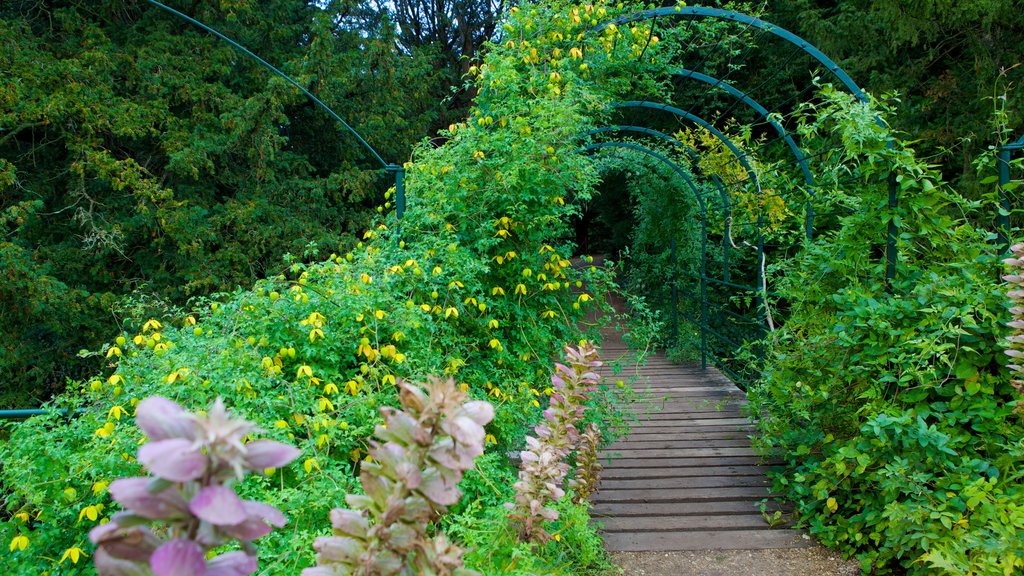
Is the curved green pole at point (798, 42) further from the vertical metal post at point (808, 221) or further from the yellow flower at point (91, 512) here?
the yellow flower at point (91, 512)

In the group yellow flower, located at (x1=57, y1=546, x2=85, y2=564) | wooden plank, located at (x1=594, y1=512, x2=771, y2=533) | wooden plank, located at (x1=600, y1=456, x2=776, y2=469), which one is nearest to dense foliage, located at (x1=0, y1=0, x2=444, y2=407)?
wooden plank, located at (x1=600, y1=456, x2=776, y2=469)

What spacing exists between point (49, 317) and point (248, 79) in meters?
5.06

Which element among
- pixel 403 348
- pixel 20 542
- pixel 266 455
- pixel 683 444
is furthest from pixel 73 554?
pixel 683 444

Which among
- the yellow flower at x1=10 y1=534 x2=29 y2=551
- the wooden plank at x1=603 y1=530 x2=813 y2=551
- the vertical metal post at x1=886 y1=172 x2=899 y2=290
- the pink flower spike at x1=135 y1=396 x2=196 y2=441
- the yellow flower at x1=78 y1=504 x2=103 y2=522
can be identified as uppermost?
the vertical metal post at x1=886 y1=172 x2=899 y2=290

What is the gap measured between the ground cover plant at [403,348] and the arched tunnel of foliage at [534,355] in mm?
13

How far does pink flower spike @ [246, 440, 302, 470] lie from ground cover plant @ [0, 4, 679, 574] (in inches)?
9.7

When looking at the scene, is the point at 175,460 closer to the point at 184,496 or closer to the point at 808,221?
the point at 184,496

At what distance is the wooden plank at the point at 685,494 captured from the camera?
12.2 ft

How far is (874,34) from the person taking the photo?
8391mm

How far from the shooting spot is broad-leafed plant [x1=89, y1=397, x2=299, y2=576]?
58 cm

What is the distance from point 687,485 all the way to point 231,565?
11.9 feet

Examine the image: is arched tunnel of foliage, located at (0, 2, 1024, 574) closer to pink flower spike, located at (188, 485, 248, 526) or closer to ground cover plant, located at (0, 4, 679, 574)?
ground cover plant, located at (0, 4, 679, 574)

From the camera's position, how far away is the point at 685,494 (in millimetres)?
3785

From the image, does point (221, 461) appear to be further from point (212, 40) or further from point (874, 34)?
point (212, 40)
